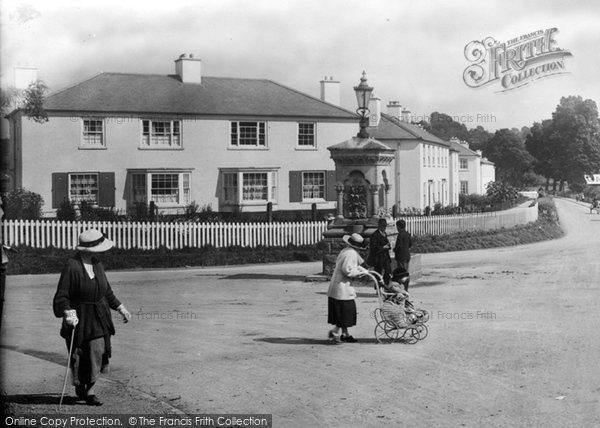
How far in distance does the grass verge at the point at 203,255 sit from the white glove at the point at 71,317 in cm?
1180

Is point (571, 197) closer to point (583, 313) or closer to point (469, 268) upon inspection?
point (469, 268)

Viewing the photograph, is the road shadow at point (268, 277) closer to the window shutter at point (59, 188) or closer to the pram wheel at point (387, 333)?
the pram wheel at point (387, 333)

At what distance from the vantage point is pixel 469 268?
2209cm

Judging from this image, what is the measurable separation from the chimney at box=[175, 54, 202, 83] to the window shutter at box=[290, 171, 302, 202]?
21.4 ft

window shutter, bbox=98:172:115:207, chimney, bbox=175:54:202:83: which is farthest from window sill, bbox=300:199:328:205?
window shutter, bbox=98:172:115:207

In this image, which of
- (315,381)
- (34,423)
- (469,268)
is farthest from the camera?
(469,268)

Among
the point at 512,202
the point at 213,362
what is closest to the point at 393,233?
the point at 213,362

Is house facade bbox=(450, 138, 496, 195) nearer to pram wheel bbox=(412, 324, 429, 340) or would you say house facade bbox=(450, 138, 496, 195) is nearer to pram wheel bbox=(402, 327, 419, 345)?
pram wheel bbox=(412, 324, 429, 340)

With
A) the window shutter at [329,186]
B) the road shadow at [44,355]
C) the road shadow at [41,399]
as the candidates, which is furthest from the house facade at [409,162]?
the road shadow at [41,399]

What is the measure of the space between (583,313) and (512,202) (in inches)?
1584

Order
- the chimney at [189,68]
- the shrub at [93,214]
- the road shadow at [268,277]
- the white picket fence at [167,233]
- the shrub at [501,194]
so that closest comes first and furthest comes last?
the road shadow at [268,277] → the white picket fence at [167,233] → the shrub at [93,214] → the chimney at [189,68] → the shrub at [501,194]

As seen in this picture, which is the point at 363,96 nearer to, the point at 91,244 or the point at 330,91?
the point at 91,244

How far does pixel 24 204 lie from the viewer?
102 feet

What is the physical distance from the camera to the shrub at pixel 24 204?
1167 inches
